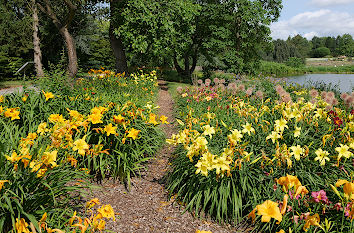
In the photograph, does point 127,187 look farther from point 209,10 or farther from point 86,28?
point 86,28

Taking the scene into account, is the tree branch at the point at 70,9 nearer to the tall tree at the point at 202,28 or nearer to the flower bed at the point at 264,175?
the tall tree at the point at 202,28

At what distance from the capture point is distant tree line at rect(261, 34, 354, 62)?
196ft

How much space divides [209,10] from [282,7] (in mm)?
4785

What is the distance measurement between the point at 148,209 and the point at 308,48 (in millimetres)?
97897

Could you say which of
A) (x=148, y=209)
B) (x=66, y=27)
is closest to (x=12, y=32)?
(x=66, y=27)

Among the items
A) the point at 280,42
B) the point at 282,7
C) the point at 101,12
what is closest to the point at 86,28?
the point at 101,12

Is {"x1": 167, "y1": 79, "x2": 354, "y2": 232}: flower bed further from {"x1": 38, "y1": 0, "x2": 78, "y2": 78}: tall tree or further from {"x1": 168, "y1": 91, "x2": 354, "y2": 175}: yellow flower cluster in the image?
{"x1": 38, "y1": 0, "x2": 78, "y2": 78}: tall tree

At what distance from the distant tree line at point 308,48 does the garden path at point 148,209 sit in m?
59.3

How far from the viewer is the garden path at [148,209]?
8.21 ft

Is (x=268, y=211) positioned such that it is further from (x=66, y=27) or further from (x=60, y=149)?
(x=66, y=27)

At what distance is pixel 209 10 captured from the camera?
15.1 meters

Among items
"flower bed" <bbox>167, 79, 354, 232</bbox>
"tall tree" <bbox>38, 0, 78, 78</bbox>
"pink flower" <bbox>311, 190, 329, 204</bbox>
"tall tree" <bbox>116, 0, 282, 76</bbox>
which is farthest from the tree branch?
"pink flower" <bbox>311, 190, 329, 204</bbox>

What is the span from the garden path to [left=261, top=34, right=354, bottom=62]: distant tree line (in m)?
59.3

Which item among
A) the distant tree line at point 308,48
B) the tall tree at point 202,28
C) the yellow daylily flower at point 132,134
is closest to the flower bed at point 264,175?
the yellow daylily flower at point 132,134
